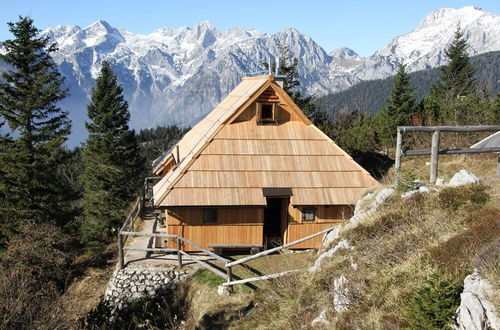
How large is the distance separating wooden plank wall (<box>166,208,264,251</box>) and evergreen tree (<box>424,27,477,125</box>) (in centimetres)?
1822

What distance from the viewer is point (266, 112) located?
18406mm

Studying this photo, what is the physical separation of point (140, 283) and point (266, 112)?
8843 mm

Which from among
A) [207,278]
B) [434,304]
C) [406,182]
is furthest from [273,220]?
[434,304]

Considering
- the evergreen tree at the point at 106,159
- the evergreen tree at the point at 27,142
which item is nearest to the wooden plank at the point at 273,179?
the evergreen tree at the point at 27,142

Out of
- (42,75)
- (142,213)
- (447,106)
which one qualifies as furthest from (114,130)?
(447,106)

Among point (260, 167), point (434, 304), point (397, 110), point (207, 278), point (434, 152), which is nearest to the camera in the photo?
point (434, 304)

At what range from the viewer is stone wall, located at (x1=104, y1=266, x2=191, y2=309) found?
14219 millimetres

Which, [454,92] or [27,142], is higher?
[454,92]

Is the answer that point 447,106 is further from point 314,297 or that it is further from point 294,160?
point 314,297

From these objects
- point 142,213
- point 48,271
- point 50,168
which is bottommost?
point 48,271

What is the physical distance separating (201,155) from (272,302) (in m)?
8.42

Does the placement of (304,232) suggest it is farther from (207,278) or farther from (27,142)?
(27,142)

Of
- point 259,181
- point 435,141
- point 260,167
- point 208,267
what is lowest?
point 208,267

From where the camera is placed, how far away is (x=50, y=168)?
23844 mm
